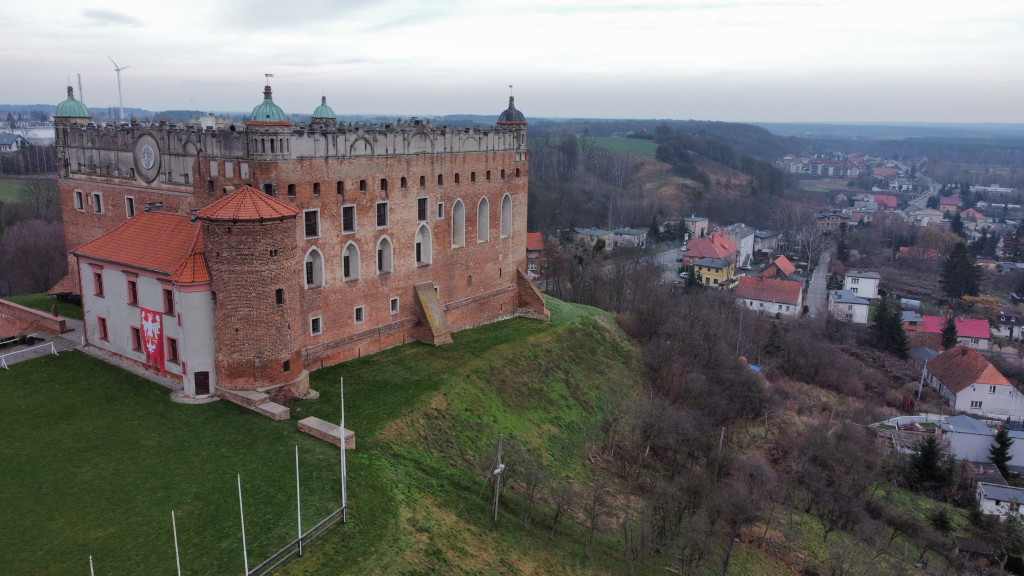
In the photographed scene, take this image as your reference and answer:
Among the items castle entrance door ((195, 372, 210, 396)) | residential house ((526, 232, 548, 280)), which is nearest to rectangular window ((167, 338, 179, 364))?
castle entrance door ((195, 372, 210, 396))

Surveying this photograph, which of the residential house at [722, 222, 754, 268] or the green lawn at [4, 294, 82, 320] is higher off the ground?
the green lawn at [4, 294, 82, 320]

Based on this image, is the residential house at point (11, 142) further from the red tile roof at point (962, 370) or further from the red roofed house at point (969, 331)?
the red roofed house at point (969, 331)

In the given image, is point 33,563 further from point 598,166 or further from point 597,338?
point 598,166

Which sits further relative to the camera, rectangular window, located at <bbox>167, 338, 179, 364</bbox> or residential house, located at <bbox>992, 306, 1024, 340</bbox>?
residential house, located at <bbox>992, 306, 1024, 340</bbox>

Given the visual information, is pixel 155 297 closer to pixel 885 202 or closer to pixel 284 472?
pixel 284 472

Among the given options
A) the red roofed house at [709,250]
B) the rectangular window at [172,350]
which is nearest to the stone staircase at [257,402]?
the rectangular window at [172,350]

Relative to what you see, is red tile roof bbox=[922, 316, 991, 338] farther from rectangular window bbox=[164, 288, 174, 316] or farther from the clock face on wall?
the clock face on wall
